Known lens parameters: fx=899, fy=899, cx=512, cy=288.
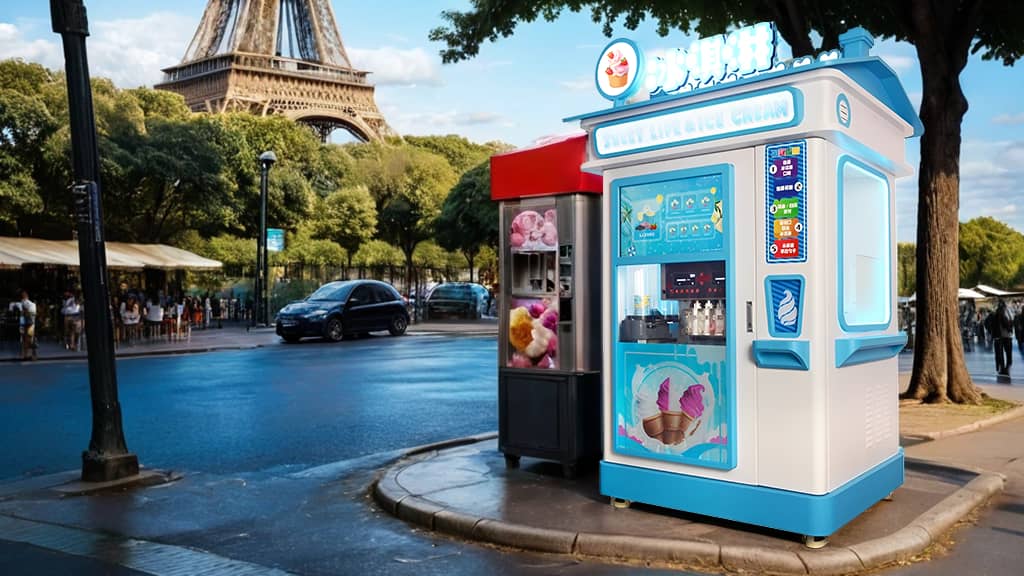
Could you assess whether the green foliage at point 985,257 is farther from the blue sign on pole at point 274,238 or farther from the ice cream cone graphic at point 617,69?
the ice cream cone graphic at point 617,69

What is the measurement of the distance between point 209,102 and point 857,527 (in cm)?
6654

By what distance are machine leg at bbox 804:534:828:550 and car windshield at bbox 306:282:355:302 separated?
68.4 feet

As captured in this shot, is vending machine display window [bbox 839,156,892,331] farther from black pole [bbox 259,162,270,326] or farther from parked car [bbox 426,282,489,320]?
parked car [bbox 426,282,489,320]

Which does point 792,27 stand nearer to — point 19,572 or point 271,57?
point 19,572

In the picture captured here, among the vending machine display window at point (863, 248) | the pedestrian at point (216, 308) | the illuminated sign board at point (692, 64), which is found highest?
the illuminated sign board at point (692, 64)

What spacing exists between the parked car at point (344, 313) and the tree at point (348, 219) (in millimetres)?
20601

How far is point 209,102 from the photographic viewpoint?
6575 centimetres

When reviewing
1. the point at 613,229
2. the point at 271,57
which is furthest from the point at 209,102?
the point at 613,229

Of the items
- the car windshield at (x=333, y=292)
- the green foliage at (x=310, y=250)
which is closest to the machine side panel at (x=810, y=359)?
the car windshield at (x=333, y=292)

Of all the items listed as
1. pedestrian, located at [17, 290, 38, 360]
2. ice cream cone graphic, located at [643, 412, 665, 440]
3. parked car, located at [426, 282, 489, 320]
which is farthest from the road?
parked car, located at [426, 282, 489, 320]

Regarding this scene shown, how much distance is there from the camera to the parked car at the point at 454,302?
3684 centimetres

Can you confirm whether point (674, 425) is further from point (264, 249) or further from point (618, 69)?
point (264, 249)

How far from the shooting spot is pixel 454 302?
37000mm

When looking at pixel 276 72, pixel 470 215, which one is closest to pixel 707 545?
pixel 470 215
